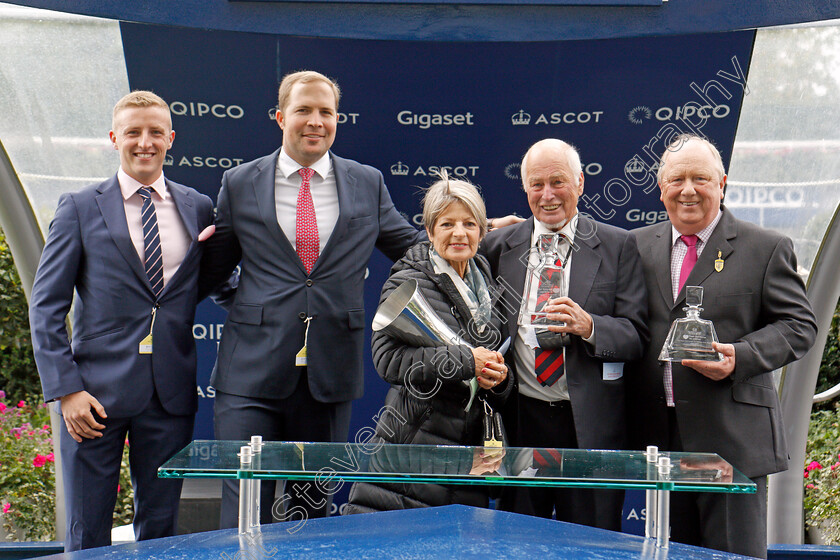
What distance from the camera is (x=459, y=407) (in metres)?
3.54

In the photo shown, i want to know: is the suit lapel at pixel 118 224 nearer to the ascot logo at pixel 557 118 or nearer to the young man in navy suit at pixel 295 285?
the young man in navy suit at pixel 295 285

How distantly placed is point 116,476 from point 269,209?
1355 millimetres

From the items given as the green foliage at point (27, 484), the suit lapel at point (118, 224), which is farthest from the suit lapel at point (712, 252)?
the green foliage at point (27, 484)

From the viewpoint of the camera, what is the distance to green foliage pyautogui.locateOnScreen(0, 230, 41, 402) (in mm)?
8898

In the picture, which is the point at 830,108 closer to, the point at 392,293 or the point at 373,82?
the point at 373,82

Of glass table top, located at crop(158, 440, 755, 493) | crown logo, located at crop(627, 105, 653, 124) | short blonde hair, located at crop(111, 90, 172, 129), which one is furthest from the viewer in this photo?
crown logo, located at crop(627, 105, 653, 124)

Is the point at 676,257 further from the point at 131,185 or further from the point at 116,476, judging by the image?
the point at 116,476

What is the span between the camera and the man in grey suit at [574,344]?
377 cm

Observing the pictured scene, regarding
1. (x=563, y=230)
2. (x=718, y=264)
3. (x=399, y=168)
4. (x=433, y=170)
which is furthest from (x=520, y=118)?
(x=718, y=264)

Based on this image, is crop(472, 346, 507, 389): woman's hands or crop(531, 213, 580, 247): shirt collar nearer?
crop(472, 346, 507, 389): woman's hands

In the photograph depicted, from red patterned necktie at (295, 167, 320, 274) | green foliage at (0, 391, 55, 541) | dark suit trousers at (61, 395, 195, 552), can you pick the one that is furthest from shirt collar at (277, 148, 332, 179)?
green foliage at (0, 391, 55, 541)

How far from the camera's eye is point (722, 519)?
12.1 feet

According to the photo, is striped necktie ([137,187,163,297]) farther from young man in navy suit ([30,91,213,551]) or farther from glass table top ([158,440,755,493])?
glass table top ([158,440,755,493])

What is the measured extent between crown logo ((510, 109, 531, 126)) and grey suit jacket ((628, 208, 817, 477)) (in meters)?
1.67
